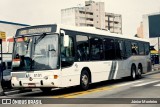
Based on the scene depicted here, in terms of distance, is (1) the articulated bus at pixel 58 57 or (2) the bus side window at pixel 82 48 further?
(2) the bus side window at pixel 82 48

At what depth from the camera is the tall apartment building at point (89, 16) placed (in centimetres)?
13738

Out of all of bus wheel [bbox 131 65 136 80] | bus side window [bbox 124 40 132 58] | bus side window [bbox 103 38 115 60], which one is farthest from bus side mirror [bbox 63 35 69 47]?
bus wheel [bbox 131 65 136 80]

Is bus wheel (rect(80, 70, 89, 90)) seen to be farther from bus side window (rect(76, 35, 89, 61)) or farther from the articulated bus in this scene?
bus side window (rect(76, 35, 89, 61))

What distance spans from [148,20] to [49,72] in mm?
86160

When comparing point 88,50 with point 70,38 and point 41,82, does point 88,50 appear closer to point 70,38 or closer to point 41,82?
point 70,38

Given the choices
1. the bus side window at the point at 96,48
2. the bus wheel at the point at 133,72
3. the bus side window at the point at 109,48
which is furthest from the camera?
the bus wheel at the point at 133,72

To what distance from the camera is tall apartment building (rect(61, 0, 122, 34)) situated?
137375 mm

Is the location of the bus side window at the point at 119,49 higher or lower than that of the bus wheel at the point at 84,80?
higher

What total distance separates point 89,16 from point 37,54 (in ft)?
436

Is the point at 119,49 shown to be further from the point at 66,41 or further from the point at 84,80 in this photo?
the point at 66,41

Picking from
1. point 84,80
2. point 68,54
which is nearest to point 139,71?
point 84,80

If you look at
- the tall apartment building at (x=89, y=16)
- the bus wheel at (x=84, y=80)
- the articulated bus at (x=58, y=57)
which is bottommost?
the bus wheel at (x=84, y=80)

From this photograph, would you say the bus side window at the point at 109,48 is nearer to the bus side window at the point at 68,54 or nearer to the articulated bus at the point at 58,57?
the articulated bus at the point at 58,57

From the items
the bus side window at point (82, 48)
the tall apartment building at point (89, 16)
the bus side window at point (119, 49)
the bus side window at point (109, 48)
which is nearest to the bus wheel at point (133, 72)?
the bus side window at point (119, 49)
